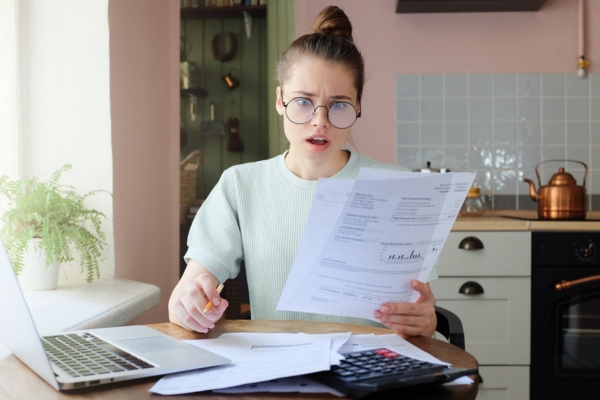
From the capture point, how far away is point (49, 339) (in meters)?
0.99

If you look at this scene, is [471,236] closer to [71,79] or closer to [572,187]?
[572,187]

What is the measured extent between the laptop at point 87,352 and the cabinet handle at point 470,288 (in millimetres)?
1845

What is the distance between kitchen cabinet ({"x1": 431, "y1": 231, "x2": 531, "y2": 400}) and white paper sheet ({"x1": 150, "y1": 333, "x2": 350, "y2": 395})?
1.72 metres

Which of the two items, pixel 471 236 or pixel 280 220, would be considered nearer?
pixel 280 220

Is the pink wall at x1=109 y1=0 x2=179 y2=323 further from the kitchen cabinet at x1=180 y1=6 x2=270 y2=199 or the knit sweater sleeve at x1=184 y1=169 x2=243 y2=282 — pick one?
the kitchen cabinet at x1=180 y1=6 x2=270 y2=199

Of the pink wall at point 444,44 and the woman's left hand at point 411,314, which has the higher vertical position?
the pink wall at point 444,44

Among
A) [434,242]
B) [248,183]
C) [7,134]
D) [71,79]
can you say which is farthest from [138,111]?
[434,242]

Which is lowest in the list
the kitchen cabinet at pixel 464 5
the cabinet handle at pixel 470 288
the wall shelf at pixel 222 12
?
the cabinet handle at pixel 470 288

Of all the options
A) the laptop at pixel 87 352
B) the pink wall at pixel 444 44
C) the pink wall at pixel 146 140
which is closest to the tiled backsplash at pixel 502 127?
the pink wall at pixel 444 44

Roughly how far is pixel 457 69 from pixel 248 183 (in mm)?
2024

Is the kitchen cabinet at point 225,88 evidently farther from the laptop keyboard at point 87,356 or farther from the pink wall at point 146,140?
the laptop keyboard at point 87,356

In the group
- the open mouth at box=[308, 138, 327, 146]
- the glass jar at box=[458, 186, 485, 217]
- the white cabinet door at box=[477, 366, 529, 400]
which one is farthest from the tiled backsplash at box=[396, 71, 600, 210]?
the open mouth at box=[308, 138, 327, 146]

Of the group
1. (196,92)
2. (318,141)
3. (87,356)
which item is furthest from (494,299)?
(196,92)

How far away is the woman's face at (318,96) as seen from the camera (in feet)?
4.39
